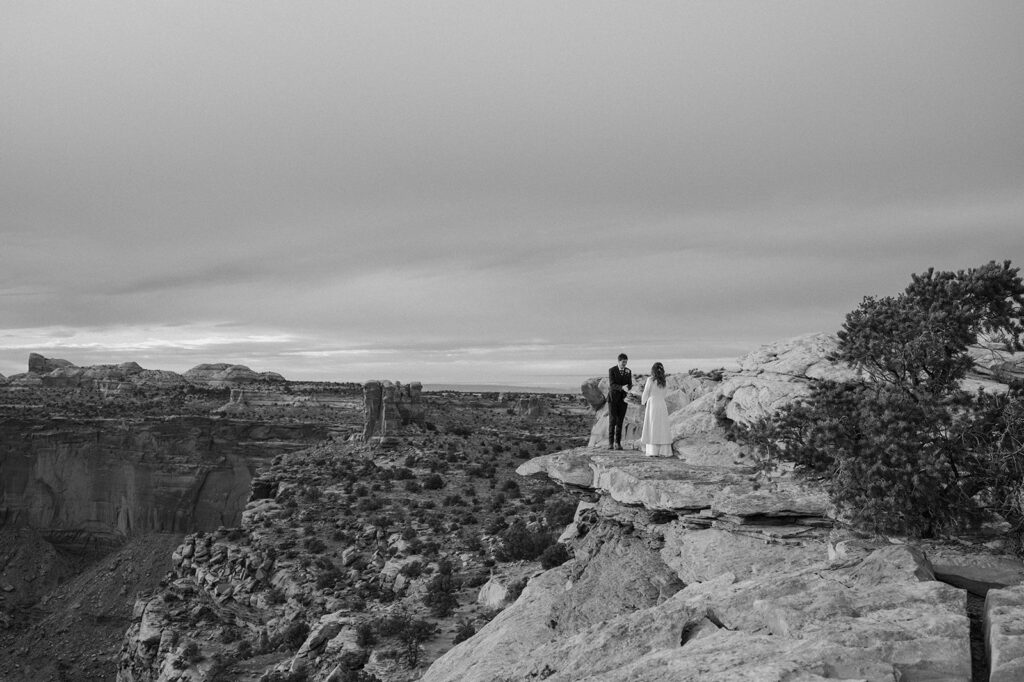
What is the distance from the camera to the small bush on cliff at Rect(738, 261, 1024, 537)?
995cm

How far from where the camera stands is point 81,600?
46.7 meters

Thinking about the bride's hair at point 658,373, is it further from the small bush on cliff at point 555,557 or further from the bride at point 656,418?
the small bush on cliff at point 555,557

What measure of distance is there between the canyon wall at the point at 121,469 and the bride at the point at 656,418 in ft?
157

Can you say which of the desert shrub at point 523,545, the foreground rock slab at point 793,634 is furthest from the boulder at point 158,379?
the foreground rock slab at point 793,634

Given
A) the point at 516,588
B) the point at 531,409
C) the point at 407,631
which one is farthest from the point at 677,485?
the point at 531,409

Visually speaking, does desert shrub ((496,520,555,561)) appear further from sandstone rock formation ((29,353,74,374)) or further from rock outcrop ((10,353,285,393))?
sandstone rock formation ((29,353,74,374))

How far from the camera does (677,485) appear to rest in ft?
43.0

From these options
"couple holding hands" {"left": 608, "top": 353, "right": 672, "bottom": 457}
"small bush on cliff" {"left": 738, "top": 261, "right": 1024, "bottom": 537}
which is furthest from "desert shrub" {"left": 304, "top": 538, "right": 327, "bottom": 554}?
"small bush on cliff" {"left": 738, "top": 261, "right": 1024, "bottom": 537}

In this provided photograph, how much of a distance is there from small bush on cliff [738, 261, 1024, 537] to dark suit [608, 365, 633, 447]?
189 inches

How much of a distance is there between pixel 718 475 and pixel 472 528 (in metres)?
18.1

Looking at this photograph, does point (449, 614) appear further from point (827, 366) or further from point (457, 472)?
point (457, 472)

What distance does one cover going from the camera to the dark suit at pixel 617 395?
1784cm

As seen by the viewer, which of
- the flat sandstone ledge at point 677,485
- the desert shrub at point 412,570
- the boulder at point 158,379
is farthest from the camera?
the boulder at point 158,379

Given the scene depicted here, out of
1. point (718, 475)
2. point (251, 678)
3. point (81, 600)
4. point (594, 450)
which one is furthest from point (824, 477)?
point (81, 600)
